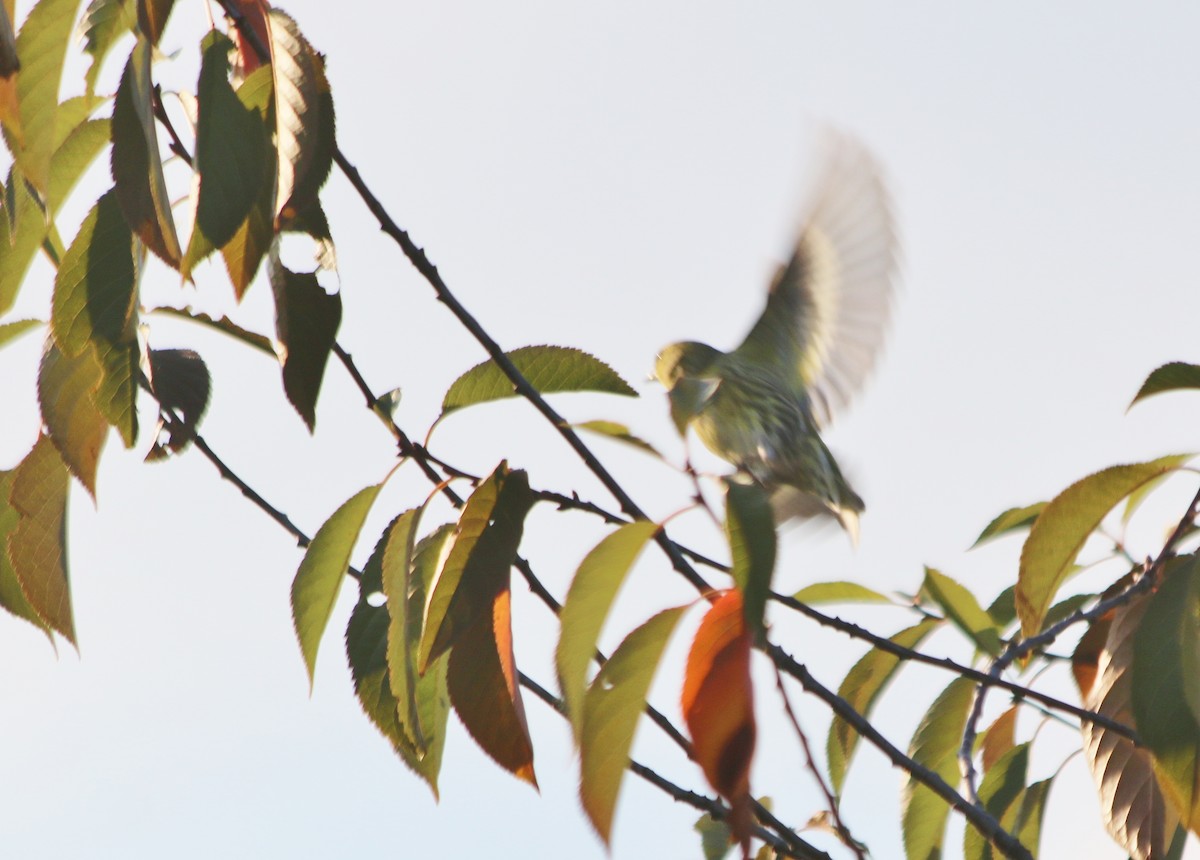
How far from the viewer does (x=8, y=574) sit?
2146 millimetres

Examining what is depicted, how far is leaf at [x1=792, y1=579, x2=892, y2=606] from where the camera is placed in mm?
2293

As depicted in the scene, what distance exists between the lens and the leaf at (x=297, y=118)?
4.37 ft

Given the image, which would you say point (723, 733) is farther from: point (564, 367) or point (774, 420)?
Result: point (774, 420)

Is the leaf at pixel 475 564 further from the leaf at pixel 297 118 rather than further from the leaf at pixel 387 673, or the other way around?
the leaf at pixel 297 118

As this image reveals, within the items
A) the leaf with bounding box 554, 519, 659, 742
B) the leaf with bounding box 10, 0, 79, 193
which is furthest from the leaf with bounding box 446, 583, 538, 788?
the leaf with bounding box 10, 0, 79, 193

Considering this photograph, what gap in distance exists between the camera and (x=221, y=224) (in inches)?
51.1

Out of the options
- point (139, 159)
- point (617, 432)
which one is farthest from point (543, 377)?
point (139, 159)

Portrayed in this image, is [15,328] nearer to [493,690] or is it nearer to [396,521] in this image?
[396,521]

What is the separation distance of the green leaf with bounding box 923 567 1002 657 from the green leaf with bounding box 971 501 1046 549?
1.12 feet

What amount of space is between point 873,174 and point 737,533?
3058 mm

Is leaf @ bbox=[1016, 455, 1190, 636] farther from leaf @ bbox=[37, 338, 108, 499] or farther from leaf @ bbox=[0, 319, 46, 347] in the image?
leaf @ bbox=[0, 319, 46, 347]

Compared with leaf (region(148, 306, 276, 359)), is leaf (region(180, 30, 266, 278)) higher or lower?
lower

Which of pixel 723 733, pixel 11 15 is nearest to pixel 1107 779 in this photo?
pixel 723 733

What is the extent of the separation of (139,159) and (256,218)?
0.15 metres
